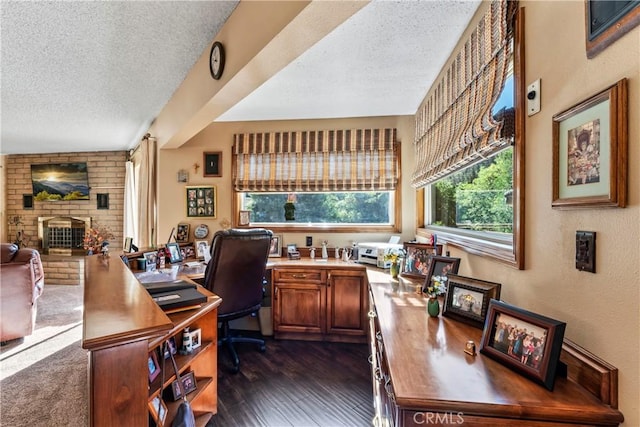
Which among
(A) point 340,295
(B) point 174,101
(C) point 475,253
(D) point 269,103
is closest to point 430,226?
(A) point 340,295

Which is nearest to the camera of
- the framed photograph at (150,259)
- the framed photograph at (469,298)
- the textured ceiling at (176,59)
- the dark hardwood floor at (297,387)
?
the framed photograph at (469,298)

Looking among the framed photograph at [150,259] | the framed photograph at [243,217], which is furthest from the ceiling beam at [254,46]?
the framed photograph at [150,259]

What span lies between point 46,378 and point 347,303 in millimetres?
2478

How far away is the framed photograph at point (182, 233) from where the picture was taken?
340cm

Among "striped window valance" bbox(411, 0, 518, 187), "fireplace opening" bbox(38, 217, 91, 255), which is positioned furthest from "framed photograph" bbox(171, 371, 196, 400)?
"fireplace opening" bbox(38, 217, 91, 255)

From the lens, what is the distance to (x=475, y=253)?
1524 mm

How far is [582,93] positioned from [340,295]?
2305 millimetres

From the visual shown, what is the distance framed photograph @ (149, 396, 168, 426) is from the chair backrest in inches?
42.0

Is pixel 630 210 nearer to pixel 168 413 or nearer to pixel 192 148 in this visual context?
pixel 168 413

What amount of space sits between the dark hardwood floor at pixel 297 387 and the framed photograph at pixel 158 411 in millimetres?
733

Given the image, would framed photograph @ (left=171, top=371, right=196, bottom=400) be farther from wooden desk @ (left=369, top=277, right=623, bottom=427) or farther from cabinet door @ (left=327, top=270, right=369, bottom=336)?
cabinet door @ (left=327, top=270, right=369, bottom=336)

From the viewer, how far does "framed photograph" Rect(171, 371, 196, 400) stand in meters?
1.33

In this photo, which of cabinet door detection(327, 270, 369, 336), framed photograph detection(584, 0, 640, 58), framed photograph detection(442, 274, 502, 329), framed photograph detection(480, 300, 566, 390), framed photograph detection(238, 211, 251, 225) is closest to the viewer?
framed photograph detection(584, 0, 640, 58)

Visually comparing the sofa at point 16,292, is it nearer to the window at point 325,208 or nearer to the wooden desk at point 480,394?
the window at point 325,208
